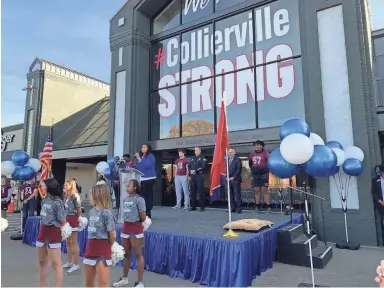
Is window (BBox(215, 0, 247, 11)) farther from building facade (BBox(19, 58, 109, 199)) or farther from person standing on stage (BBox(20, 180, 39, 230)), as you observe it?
person standing on stage (BBox(20, 180, 39, 230))

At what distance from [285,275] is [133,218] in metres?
2.60

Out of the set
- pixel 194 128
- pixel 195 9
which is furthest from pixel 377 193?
pixel 195 9

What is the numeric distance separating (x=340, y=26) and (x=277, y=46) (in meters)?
2.10

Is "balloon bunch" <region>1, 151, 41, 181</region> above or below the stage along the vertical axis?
above

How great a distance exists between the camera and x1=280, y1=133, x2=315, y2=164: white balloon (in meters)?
5.41

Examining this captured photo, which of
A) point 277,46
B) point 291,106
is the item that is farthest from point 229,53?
point 291,106

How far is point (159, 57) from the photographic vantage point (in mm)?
11695

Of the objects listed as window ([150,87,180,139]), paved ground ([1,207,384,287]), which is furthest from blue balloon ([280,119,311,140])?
window ([150,87,180,139])

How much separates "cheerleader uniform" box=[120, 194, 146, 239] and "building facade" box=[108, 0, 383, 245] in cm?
484

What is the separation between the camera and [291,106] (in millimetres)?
8750

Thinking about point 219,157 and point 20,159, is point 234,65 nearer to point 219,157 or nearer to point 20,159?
point 219,157

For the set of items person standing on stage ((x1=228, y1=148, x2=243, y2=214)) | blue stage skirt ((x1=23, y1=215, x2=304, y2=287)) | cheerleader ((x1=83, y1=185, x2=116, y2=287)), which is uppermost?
person standing on stage ((x1=228, y1=148, x2=243, y2=214))

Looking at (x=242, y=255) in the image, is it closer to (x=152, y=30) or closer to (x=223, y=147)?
(x=223, y=147)

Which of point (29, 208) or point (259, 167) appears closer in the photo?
point (259, 167)
